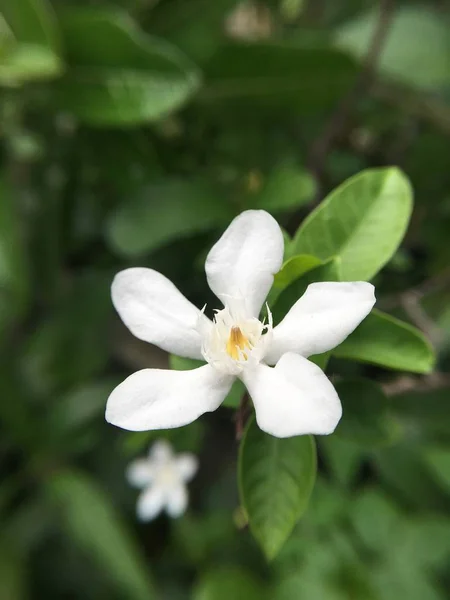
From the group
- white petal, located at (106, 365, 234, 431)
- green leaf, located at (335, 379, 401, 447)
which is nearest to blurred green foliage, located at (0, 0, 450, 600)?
green leaf, located at (335, 379, 401, 447)

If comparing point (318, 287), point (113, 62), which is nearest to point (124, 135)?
point (113, 62)

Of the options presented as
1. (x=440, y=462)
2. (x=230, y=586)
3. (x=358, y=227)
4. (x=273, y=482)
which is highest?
(x=358, y=227)

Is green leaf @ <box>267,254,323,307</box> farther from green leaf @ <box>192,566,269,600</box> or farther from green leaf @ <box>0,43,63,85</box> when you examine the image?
green leaf @ <box>192,566,269,600</box>

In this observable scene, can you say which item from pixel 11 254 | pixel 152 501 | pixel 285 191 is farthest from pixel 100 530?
pixel 285 191

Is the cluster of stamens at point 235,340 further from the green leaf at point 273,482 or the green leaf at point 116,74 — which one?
the green leaf at point 116,74

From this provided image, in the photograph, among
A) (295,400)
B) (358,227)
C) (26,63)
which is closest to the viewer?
(295,400)

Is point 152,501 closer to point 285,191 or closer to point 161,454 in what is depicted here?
point 161,454

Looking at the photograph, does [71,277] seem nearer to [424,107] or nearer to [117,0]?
[117,0]

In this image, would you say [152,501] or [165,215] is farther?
[152,501]
